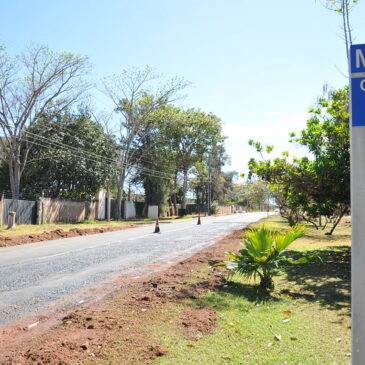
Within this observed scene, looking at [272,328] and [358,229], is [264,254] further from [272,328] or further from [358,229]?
[358,229]

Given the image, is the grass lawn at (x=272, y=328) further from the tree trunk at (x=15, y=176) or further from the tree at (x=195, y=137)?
the tree at (x=195, y=137)

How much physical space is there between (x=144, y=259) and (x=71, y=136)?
1058 inches

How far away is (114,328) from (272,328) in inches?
75.6

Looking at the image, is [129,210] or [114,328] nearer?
[114,328]

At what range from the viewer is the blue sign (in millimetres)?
2607

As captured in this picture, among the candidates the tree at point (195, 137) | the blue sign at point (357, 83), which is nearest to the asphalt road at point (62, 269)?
the blue sign at point (357, 83)

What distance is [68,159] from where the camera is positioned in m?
34.5

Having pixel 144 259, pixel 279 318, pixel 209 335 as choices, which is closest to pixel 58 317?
pixel 209 335

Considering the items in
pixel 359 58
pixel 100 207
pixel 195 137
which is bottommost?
pixel 100 207

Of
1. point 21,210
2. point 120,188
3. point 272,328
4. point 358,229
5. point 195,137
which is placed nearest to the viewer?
point 358,229

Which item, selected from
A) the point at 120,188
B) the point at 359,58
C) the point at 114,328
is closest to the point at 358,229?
the point at 359,58

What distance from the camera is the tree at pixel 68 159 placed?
33.8 metres

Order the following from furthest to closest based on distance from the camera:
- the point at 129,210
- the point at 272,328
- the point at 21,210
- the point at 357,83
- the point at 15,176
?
the point at 129,210
the point at 15,176
the point at 21,210
the point at 272,328
the point at 357,83

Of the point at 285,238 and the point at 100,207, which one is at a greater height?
the point at 100,207
